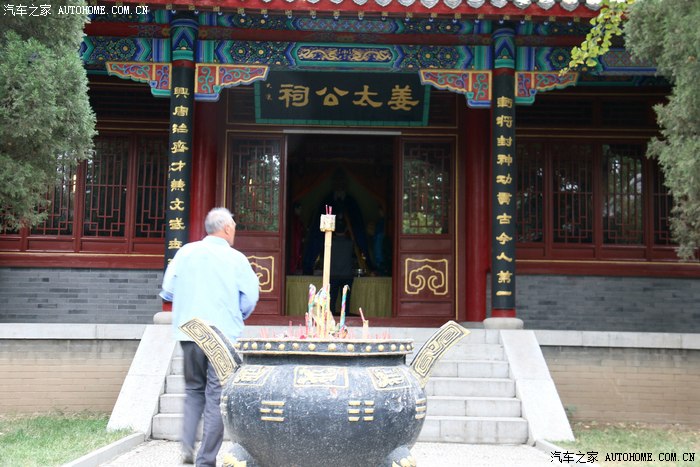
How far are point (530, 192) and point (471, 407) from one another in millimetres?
3904

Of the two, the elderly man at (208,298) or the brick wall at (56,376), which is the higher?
the elderly man at (208,298)

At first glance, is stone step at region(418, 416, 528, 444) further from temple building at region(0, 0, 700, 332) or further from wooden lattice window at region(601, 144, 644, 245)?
wooden lattice window at region(601, 144, 644, 245)

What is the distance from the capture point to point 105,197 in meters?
9.30

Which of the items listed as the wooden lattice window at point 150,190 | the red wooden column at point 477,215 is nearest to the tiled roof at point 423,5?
the red wooden column at point 477,215

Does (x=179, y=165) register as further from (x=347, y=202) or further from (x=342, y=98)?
(x=347, y=202)

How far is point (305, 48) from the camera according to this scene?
26.9 feet

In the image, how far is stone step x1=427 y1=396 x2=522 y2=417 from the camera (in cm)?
619

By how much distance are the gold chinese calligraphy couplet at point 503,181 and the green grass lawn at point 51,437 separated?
12.8ft

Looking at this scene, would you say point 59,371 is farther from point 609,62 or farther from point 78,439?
point 609,62

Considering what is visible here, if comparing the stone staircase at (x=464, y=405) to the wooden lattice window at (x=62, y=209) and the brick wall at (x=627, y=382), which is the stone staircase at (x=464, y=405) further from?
the wooden lattice window at (x=62, y=209)

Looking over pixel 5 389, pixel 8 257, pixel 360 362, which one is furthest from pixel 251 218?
pixel 360 362

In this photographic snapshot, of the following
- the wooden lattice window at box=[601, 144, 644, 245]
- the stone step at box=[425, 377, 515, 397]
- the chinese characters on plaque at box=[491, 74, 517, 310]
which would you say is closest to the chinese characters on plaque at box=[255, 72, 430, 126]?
the chinese characters on plaque at box=[491, 74, 517, 310]

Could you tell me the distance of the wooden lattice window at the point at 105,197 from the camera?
929 cm

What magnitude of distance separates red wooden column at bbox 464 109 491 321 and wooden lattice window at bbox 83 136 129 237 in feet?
13.5
